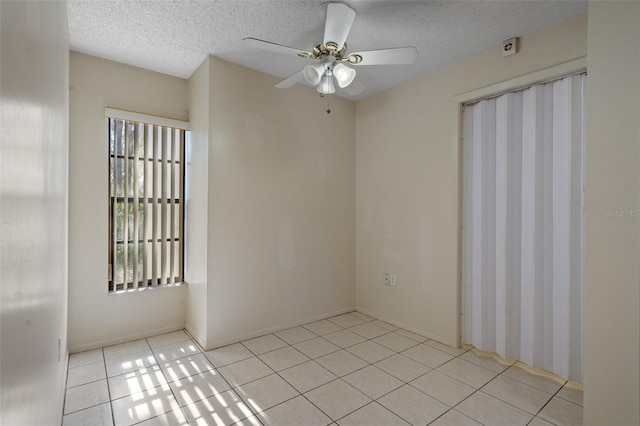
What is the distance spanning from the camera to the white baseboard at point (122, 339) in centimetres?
290

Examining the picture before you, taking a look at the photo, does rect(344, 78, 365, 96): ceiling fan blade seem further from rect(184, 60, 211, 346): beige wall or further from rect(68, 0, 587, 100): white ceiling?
rect(184, 60, 211, 346): beige wall

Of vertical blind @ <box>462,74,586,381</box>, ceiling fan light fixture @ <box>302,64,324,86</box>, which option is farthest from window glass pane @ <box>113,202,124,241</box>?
vertical blind @ <box>462,74,586,381</box>

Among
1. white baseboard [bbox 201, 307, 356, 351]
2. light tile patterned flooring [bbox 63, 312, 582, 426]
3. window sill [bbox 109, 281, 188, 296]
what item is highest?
window sill [bbox 109, 281, 188, 296]

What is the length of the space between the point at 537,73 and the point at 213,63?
9.30 ft

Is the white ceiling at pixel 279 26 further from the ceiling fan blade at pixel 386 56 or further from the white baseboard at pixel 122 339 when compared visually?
the white baseboard at pixel 122 339

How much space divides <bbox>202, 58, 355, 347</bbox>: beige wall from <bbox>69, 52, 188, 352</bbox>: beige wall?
89 centimetres

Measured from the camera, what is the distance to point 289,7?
2238mm

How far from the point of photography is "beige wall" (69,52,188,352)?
289 cm

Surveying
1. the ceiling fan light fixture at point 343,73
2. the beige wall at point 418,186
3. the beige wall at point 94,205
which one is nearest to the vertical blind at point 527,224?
the beige wall at point 418,186

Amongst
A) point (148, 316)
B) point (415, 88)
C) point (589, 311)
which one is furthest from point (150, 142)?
point (589, 311)

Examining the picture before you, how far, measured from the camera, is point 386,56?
7.27 feet

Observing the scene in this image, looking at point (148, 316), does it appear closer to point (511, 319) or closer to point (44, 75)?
point (44, 75)

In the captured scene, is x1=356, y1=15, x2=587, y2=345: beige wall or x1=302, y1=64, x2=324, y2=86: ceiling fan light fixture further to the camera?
x1=356, y1=15, x2=587, y2=345: beige wall

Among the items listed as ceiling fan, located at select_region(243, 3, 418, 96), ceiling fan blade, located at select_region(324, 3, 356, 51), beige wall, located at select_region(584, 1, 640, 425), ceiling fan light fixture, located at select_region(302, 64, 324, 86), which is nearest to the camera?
beige wall, located at select_region(584, 1, 640, 425)
